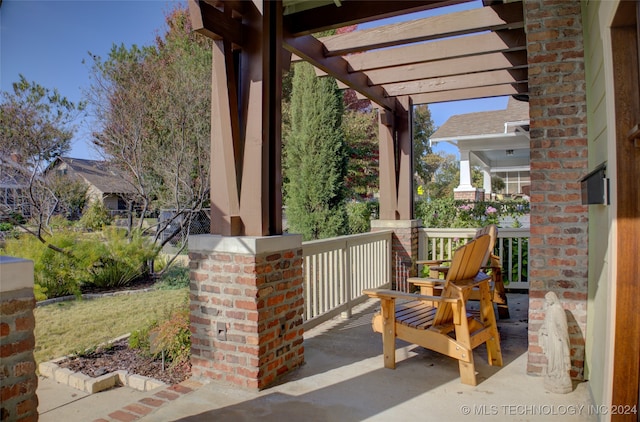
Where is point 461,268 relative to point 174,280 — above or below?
above

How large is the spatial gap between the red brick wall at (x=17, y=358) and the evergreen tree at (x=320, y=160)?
705cm

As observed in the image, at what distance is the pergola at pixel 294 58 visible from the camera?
→ 285cm

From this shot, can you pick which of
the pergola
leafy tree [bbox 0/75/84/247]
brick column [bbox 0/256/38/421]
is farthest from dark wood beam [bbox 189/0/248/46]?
leafy tree [bbox 0/75/84/247]

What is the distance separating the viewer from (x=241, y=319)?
9.02 ft

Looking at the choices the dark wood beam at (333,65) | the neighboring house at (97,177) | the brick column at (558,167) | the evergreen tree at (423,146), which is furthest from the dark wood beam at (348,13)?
the evergreen tree at (423,146)

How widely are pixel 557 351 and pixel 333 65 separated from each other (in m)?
3.40

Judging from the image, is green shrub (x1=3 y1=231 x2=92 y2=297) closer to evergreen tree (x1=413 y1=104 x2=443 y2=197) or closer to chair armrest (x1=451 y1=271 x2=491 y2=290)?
chair armrest (x1=451 y1=271 x2=491 y2=290)

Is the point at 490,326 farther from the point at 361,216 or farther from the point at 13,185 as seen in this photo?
the point at 13,185

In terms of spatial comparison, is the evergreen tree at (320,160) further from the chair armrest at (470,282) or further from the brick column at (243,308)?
the brick column at (243,308)

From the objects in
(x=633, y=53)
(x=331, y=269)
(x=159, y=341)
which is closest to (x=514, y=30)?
(x=633, y=53)

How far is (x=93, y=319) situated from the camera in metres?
5.15

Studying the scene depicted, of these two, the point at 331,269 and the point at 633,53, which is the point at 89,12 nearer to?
the point at 331,269

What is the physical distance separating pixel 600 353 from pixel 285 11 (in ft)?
11.3

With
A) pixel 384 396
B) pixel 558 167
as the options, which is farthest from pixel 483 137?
pixel 384 396
